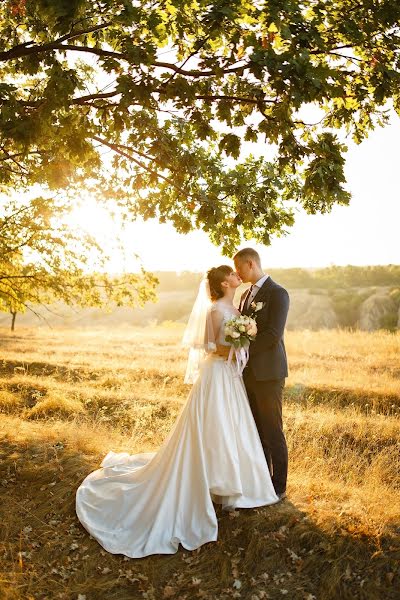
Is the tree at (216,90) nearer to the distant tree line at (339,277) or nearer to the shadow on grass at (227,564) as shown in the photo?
the shadow on grass at (227,564)

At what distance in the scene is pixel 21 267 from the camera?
1403cm

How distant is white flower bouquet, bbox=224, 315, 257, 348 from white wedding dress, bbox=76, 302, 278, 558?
1.03 feet

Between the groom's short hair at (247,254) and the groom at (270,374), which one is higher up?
the groom's short hair at (247,254)

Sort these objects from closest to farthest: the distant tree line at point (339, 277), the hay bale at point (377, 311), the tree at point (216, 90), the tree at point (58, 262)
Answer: the tree at point (216, 90)
the tree at point (58, 262)
the hay bale at point (377, 311)
the distant tree line at point (339, 277)

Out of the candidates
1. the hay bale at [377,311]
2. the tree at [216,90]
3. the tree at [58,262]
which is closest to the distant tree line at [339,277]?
the hay bale at [377,311]

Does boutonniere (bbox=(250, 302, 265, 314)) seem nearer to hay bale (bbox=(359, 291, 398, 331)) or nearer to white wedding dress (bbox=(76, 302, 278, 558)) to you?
white wedding dress (bbox=(76, 302, 278, 558))

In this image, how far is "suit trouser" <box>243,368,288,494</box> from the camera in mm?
6168

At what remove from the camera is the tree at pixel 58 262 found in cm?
1310

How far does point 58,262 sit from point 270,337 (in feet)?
28.5

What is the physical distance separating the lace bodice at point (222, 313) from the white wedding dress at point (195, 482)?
0.05 ft

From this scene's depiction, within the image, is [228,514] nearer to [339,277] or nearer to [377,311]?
[377,311]

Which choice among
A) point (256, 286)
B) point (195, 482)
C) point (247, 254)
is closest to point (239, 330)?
point (256, 286)

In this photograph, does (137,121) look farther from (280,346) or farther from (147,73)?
(280,346)

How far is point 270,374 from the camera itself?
20.1ft
